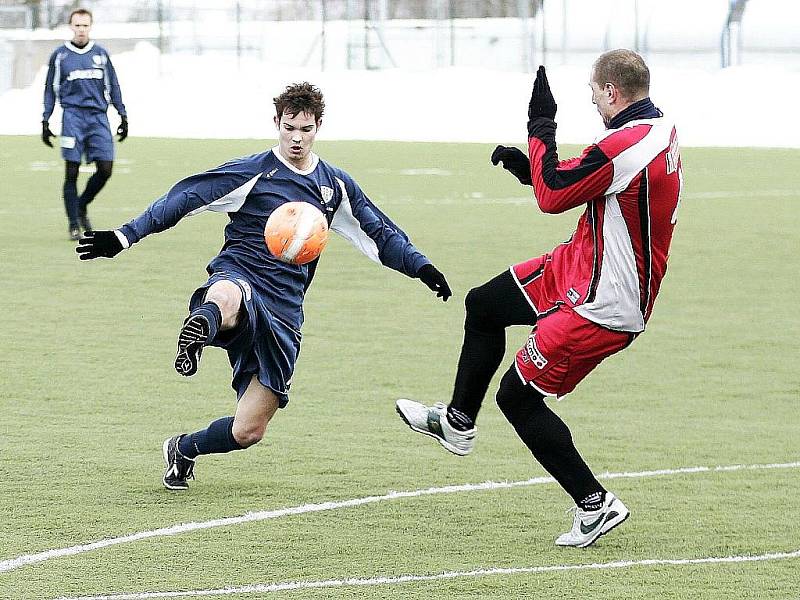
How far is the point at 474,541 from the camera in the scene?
5.71 meters

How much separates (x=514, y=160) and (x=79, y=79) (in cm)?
933

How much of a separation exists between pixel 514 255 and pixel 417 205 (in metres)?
4.67

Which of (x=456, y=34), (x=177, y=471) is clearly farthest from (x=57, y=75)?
(x=456, y=34)

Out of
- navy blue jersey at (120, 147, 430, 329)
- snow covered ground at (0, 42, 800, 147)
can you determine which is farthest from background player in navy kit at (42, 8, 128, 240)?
snow covered ground at (0, 42, 800, 147)

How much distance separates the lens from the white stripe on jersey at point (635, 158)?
543 cm

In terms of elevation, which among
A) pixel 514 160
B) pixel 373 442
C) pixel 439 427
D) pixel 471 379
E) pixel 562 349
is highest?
pixel 514 160

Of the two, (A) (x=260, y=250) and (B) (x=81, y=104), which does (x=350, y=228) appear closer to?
(A) (x=260, y=250)

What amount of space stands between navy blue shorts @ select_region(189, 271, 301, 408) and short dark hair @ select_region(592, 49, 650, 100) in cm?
159

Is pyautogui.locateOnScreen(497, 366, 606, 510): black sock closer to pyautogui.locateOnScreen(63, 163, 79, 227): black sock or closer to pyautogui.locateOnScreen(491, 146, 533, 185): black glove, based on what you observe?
pyautogui.locateOnScreen(491, 146, 533, 185): black glove

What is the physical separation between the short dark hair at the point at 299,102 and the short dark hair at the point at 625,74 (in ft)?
3.77

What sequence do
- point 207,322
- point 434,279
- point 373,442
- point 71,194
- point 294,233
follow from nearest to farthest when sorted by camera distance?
point 207,322, point 294,233, point 434,279, point 373,442, point 71,194

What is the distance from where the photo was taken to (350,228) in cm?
648

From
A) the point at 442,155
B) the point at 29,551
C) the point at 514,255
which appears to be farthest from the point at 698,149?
the point at 29,551

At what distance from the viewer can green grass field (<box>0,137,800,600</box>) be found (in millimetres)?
5316
